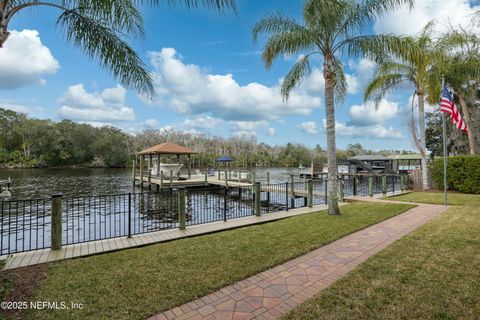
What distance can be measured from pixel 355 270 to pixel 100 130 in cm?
6511

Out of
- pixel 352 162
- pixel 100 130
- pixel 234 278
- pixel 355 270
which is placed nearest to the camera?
pixel 234 278

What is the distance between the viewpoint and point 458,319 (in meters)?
2.54

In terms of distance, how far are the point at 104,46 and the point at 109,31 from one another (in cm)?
29

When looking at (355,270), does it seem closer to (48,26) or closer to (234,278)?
(234,278)

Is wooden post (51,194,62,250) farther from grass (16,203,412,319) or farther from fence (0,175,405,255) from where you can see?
grass (16,203,412,319)

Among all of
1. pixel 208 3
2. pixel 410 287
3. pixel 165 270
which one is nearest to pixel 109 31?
pixel 208 3

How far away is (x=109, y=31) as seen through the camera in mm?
4719

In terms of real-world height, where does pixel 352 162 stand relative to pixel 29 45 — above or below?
below

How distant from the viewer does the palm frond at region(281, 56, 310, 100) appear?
860 centimetres

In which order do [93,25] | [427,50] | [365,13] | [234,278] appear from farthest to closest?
[427,50] → [365,13] → [93,25] → [234,278]

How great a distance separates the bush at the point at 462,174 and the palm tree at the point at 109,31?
49.8ft

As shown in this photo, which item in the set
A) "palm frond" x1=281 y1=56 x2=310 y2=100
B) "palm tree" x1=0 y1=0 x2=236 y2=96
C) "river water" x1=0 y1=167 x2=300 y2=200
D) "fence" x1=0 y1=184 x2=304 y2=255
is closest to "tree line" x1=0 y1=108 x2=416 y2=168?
"river water" x1=0 y1=167 x2=300 y2=200

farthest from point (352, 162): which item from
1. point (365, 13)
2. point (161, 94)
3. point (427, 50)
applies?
point (161, 94)

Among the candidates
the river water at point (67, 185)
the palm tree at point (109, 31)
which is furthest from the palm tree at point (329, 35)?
the river water at point (67, 185)
